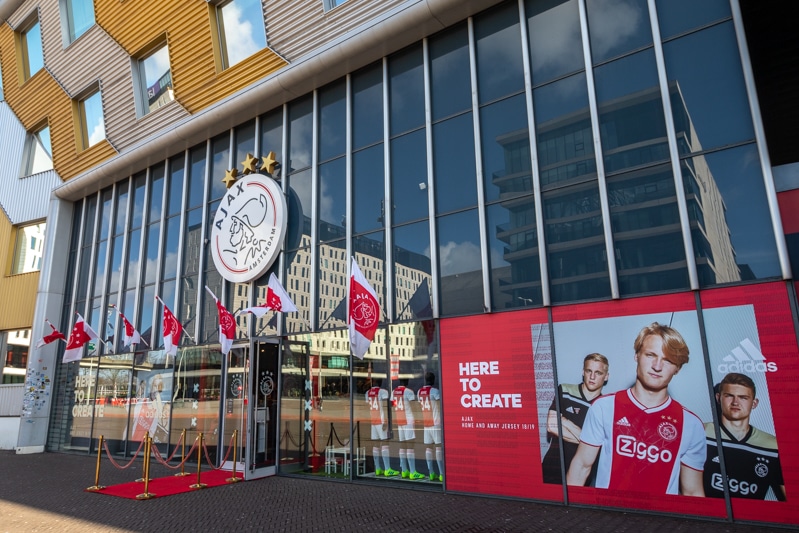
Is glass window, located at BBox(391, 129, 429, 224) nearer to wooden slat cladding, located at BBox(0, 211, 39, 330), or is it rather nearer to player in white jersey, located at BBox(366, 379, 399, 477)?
player in white jersey, located at BBox(366, 379, 399, 477)

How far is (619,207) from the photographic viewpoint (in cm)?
928

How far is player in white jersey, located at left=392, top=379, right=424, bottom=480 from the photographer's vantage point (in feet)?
36.1

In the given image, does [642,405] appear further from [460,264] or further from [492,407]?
[460,264]

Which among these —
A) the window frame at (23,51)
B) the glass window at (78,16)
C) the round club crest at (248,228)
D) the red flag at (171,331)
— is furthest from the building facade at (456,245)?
the window frame at (23,51)

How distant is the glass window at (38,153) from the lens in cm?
2142

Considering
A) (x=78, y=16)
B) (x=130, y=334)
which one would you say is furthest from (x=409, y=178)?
(x=78, y=16)

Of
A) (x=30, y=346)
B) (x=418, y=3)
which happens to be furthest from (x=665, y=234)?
(x=30, y=346)

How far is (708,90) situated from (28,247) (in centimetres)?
2340

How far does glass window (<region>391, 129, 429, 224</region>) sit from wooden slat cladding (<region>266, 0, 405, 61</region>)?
2957 millimetres

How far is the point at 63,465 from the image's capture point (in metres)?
15.3

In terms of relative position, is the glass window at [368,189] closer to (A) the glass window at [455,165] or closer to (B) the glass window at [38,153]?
(A) the glass window at [455,165]

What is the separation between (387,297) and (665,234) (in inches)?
215

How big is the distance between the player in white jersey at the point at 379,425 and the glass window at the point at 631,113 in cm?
622

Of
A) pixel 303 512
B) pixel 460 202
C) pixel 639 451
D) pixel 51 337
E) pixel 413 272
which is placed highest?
pixel 460 202
